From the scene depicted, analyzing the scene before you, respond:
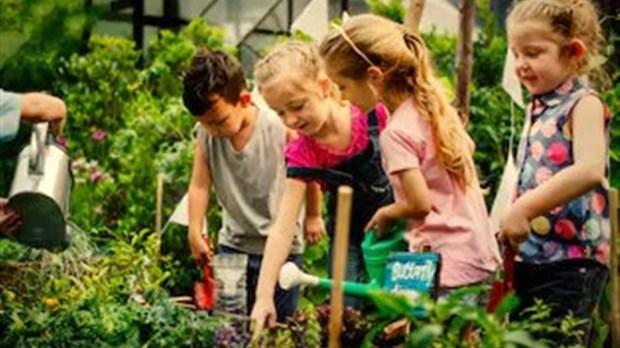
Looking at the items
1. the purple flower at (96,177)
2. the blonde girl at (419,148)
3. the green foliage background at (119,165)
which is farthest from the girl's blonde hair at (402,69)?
the purple flower at (96,177)

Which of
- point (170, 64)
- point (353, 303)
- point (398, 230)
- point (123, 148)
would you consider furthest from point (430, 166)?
point (170, 64)

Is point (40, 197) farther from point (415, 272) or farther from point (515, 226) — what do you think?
point (515, 226)

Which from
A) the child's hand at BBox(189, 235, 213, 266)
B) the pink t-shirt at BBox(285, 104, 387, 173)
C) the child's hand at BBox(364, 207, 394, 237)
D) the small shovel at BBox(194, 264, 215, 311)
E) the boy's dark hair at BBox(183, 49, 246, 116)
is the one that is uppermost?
the boy's dark hair at BBox(183, 49, 246, 116)

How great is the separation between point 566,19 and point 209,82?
3.83ft

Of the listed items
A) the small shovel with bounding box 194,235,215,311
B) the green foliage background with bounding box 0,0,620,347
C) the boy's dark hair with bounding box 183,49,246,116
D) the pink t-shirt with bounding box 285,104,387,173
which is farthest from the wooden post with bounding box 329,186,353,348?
the boy's dark hair with bounding box 183,49,246,116

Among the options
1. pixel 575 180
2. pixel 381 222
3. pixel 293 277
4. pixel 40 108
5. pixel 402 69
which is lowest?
pixel 293 277

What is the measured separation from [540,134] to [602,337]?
1.39m

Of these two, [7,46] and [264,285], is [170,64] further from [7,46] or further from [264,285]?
[264,285]

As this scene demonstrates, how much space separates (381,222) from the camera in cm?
311

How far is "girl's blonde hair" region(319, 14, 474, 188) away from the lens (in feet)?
10.3

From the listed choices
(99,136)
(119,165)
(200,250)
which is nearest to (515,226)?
(200,250)

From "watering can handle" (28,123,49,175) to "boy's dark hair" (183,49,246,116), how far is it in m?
0.74

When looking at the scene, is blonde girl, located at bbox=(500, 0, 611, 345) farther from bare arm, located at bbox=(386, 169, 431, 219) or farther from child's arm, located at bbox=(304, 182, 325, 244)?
child's arm, located at bbox=(304, 182, 325, 244)

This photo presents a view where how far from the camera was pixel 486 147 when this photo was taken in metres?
6.66
